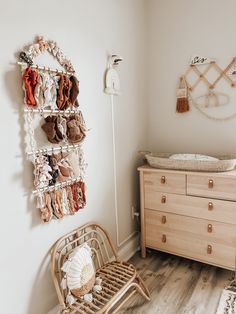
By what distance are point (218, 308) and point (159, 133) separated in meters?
1.57

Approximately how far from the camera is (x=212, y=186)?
2000mm

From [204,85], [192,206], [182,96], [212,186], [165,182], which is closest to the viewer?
[212,186]

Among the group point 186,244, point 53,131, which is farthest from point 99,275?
point 53,131

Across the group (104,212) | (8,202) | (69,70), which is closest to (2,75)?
(69,70)

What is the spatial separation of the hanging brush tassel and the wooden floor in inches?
54.6

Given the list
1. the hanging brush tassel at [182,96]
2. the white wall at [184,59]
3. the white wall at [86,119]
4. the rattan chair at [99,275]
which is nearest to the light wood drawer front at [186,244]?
the white wall at [86,119]

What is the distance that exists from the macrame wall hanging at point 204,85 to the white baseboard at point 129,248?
4.31 feet

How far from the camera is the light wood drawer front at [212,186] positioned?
76.1 inches

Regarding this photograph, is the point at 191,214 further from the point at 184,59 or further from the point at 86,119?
the point at 184,59

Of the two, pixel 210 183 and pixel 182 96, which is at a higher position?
pixel 182 96

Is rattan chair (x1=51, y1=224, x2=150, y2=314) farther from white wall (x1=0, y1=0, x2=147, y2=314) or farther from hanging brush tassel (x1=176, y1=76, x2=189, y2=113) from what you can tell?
hanging brush tassel (x1=176, y1=76, x2=189, y2=113)

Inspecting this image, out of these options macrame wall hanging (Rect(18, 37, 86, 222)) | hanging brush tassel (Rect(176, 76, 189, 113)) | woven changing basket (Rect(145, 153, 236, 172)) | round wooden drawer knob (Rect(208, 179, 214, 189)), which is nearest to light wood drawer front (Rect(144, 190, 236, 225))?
round wooden drawer knob (Rect(208, 179, 214, 189))

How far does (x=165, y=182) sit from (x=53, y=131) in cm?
108

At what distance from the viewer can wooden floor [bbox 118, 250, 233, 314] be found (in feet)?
5.89
